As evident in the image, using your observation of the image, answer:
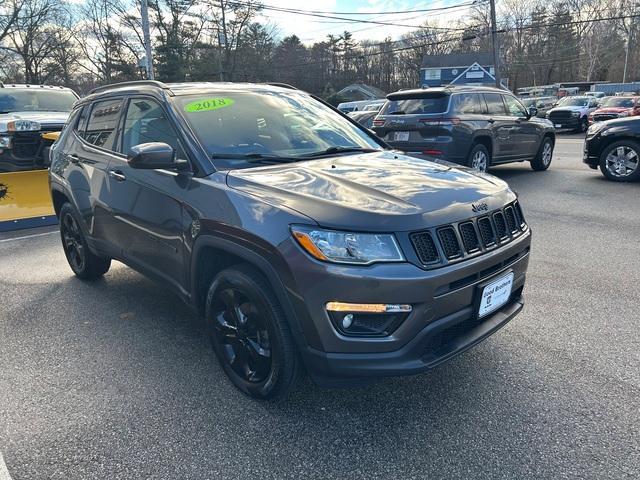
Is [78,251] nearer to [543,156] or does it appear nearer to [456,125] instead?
[456,125]

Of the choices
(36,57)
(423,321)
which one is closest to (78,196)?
(423,321)

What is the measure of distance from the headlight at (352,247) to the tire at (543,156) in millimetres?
10061

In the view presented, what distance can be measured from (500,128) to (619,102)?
53.1 feet

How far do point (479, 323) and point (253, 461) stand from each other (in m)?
1.35

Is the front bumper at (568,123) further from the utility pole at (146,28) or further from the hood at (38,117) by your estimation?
the hood at (38,117)

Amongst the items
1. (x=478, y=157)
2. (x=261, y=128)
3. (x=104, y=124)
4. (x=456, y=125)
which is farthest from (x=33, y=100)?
(x=478, y=157)

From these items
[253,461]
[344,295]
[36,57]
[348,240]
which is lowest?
[253,461]

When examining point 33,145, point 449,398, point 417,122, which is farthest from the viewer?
point 417,122

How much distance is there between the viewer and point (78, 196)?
172 inches

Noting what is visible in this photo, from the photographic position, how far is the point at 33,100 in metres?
9.48

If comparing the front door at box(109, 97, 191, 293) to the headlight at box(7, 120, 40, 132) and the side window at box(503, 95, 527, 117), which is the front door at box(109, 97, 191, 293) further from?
the side window at box(503, 95, 527, 117)

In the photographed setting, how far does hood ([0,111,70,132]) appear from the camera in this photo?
8014mm

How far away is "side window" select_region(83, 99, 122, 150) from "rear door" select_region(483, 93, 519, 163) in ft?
24.3

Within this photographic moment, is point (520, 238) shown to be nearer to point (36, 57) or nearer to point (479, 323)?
point (479, 323)
